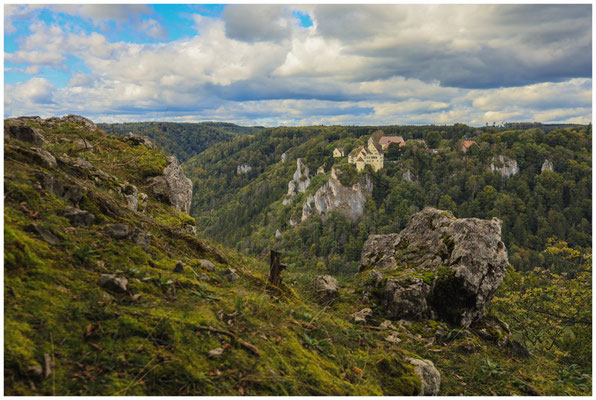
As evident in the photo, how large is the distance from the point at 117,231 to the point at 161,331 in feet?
7.38

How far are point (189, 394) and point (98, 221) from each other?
3417 mm

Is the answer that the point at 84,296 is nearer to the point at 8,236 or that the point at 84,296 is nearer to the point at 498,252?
the point at 8,236

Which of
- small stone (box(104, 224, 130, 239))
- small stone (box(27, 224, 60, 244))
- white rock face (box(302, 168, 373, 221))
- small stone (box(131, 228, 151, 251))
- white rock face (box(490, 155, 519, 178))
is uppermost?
small stone (box(27, 224, 60, 244))

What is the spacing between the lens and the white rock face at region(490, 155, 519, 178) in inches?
5531

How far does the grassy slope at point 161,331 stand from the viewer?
304cm

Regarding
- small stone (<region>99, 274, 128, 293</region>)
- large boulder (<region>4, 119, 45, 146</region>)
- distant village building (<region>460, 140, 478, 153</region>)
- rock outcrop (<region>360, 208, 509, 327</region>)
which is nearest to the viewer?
small stone (<region>99, 274, 128, 293</region>)

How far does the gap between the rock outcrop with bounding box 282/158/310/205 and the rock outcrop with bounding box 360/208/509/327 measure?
491 feet

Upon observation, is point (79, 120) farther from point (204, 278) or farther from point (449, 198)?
point (449, 198)

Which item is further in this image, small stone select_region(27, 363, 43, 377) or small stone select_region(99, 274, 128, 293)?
small stone select_region(99, 274, 128, 293)

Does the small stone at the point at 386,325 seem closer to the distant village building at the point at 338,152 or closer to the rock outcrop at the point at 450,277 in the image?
the rock outcrop at the point at 450,277

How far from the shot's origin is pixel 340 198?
441 feet

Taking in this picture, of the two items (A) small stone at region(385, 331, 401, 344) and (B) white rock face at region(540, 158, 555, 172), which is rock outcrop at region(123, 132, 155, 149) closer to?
(A) small stone at region(385, 331, 401, 344)

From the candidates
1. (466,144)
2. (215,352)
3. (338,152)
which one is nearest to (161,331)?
(215,352)

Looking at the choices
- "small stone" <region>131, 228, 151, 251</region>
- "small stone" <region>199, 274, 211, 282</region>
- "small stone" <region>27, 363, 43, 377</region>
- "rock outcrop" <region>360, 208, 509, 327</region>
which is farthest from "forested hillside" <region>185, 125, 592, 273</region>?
"small stone" <region>27, 363, 43, 377</region>
